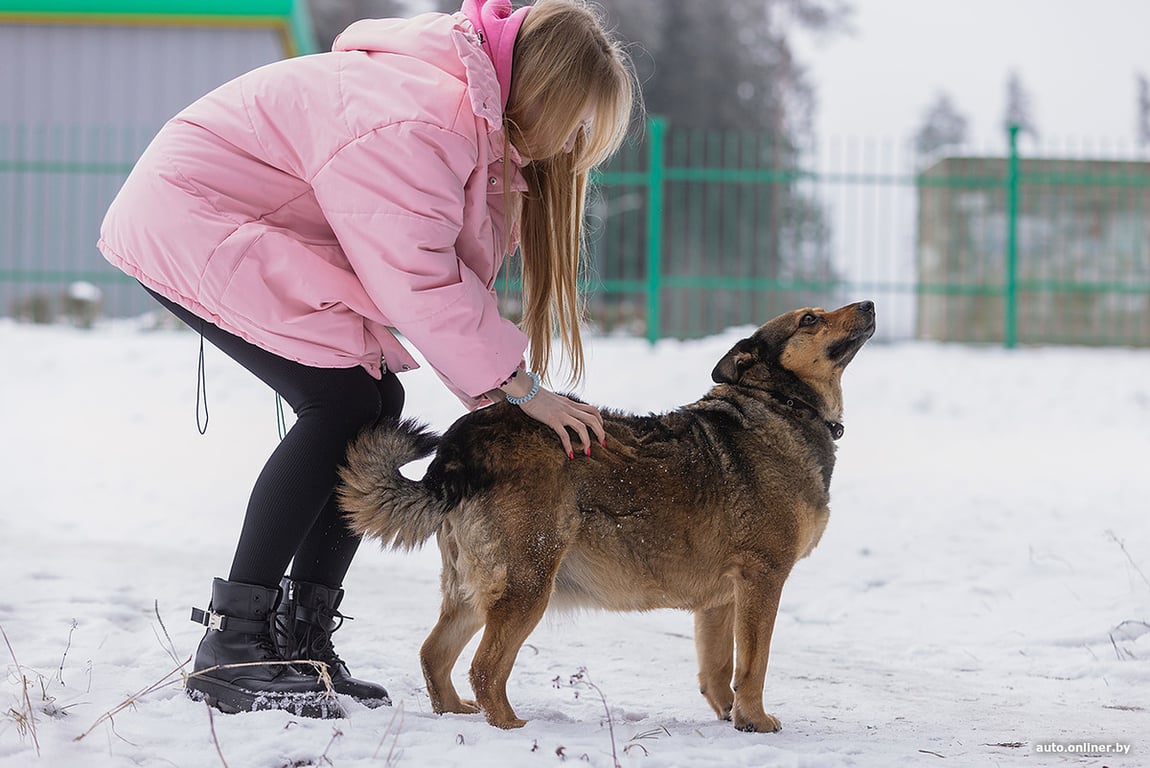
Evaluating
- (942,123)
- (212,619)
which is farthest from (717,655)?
(942,123)

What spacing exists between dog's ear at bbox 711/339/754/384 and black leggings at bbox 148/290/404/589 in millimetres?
1268

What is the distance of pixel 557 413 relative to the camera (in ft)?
10.6

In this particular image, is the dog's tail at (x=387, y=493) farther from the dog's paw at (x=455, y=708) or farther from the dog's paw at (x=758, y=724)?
the dog's paw at (x=758, y=724)

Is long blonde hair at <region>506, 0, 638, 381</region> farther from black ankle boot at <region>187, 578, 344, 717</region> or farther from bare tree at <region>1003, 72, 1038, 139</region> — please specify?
bare tree at <region>1003, 72, 1038, 139</region>

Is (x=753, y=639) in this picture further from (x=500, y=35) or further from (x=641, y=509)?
(x=500, y=35)

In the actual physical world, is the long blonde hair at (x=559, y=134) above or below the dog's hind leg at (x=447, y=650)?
above

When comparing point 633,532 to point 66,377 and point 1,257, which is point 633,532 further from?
point 1,257

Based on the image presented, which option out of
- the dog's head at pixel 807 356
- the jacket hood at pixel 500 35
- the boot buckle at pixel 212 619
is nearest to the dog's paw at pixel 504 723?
the boot buckle at pixel 212 619

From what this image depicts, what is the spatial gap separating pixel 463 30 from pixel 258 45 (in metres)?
13.7

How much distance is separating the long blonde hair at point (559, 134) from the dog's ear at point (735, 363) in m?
0.56

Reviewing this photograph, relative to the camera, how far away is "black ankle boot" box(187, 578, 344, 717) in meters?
3.00

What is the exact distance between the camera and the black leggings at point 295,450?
3094 millimetres

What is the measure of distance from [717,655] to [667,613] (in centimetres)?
188

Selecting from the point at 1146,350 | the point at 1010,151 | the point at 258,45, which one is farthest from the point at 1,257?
the point at 1146,350
